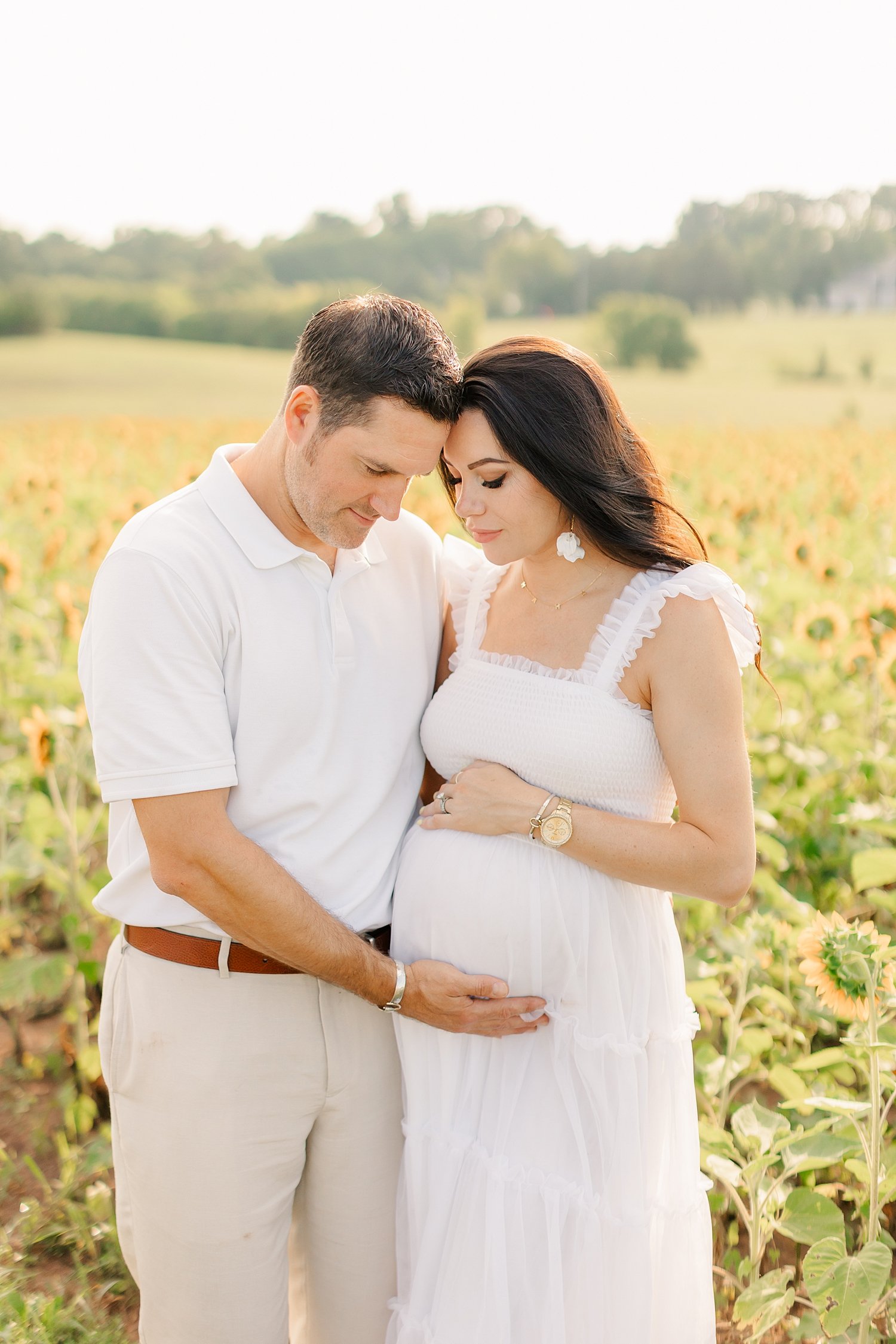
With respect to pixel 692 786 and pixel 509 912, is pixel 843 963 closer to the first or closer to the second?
pixel 692 786

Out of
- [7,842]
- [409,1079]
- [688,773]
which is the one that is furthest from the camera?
[7,842]

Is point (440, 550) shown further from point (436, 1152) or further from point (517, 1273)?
point (517, 1273)

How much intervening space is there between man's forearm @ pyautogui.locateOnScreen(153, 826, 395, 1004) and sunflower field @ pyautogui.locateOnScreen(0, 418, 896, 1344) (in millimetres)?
859

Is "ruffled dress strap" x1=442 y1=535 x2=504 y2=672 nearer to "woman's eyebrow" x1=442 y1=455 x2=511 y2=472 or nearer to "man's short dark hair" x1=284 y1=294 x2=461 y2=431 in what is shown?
"woman's eyebrow" x1=442 y1=455 x2=511 y2=472

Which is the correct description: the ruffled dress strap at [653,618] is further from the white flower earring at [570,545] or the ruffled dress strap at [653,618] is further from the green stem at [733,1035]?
the green stem at [733,1035]

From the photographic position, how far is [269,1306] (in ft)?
7.25

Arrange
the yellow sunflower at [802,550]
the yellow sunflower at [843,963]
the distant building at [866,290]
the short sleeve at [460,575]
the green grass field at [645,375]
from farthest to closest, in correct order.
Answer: the distant building at [866,290], the green grass field at [645,375], the yellow sunflower at [802,550], the short sleeve at [460,575], the yellow sunflower at [843,963]

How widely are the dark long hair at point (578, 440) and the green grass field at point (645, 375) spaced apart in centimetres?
1939

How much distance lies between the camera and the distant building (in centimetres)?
4897

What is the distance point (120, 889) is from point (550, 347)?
1.36 meters

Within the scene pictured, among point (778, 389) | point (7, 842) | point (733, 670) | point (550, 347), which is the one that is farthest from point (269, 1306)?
point (778, 389)

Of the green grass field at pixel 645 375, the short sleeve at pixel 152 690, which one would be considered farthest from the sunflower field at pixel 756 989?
the green grass field at pixel 645 375

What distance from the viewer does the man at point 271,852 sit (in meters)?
1.97

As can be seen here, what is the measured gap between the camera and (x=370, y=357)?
2.00 meters
